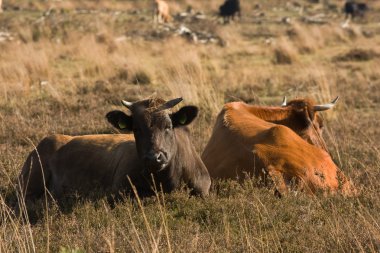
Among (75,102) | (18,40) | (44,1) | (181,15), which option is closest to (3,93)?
(75,102)

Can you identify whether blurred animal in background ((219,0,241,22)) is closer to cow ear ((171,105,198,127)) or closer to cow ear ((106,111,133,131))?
cow ear ((171,105,198,127))

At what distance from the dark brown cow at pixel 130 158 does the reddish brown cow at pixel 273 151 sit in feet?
1.54

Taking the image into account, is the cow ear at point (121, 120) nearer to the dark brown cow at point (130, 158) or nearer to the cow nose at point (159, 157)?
the dark brown cow at point (130, 158)

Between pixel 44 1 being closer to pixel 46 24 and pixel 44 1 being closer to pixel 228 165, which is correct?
pixel 46 24

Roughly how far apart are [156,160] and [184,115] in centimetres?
76

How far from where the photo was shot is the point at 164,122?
693cm

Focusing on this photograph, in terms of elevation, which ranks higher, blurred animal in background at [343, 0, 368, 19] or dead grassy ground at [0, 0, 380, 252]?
dead grassy ground at [0, 0, 380, 252]

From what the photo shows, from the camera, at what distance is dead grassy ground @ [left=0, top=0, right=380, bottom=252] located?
5754mm

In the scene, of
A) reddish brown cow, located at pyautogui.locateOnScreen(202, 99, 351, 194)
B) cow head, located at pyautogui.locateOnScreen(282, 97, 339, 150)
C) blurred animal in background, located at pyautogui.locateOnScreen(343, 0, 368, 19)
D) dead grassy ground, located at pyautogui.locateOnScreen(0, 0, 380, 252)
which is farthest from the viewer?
blurred animal in background, located at pyautogui.locateOnScreen(343, 0, 368, 19)

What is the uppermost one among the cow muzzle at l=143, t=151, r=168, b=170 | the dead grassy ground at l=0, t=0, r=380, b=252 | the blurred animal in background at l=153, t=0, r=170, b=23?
the cow muzzle at l=143, t=151, r=168, b=170

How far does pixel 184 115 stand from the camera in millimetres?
7234

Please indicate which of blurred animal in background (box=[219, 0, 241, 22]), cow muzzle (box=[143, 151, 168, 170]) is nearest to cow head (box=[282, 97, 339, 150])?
cow muzzle (box=[143, 151, 168, 170])

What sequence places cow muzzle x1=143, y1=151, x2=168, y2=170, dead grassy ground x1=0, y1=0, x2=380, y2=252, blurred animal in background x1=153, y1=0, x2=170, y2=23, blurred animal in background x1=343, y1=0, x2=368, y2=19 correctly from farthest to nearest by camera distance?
blurred animal in background x1=343, y1=0, x2=368, y2=19 → blurred animal in background x1=153, y1=0, x2=170, y2=23 → cow muzzle x1=143, y1=151, x2=168, y2=170 → dead grassy ground x1=0, y1=0, x2=380, y2=252

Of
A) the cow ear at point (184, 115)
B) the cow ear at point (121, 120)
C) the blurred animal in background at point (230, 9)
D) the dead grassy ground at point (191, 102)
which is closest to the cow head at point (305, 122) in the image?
the dead grassy ground at point (191, 102)
